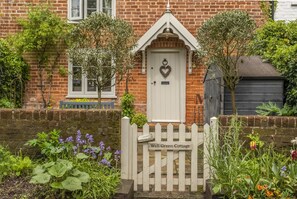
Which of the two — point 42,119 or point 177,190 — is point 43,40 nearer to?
point 42,119

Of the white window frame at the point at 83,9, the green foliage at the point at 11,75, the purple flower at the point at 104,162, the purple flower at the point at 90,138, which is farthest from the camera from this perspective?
the white window frame at the point at 83,9

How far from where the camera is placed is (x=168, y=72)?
39.9ft

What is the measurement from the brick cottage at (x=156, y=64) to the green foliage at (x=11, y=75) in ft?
1.60

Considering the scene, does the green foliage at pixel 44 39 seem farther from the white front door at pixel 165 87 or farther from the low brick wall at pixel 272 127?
the low brick wall at pixel 272 127

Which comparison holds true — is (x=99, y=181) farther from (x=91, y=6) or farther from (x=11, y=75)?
(x=91, y=6)

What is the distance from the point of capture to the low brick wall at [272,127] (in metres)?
4.74

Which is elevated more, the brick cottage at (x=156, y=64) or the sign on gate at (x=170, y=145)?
the brick cottage at (x=156, y=64)

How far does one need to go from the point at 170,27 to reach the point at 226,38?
3.06 metres

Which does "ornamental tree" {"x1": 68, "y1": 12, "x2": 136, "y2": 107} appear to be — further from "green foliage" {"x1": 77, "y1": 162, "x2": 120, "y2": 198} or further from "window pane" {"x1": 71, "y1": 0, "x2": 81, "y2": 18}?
"green foliage" {"x1": 77, "y1": 162, "x2": 120, "y2": 198}

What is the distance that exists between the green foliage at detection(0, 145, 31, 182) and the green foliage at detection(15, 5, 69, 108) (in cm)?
756

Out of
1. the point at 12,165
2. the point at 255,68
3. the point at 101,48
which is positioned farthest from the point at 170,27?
the point at 12,165

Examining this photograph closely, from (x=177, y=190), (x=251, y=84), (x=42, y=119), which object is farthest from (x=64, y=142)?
(x=251, y=84)

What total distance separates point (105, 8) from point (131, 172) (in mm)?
8534

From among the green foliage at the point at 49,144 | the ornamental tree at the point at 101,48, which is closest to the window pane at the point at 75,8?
the ornamental tree at the point at 101,48
